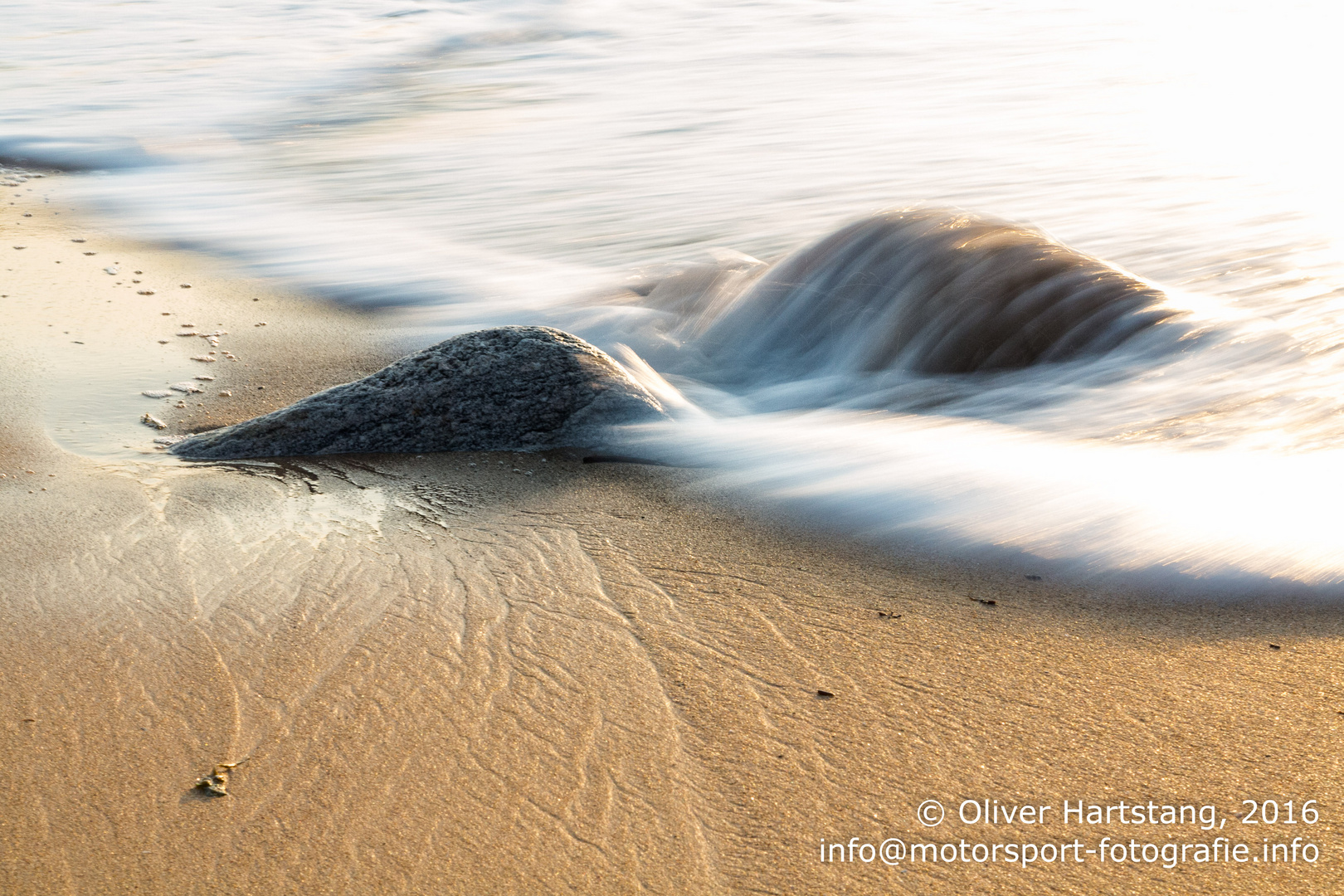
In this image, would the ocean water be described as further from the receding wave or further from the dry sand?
the dry sand

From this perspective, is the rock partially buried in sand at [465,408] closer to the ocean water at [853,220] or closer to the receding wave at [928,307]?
the ocean water at [853,220]

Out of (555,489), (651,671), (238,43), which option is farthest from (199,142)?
(651,671)

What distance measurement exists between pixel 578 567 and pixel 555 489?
0.52 meters

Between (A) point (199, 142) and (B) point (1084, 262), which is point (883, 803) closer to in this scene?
(B) point (1084, 262)

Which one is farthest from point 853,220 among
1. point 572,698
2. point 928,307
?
point 572,698

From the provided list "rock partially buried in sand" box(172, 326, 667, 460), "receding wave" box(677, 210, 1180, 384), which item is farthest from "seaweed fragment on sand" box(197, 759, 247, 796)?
"receding wave" box(677, 210, 1180, 384)

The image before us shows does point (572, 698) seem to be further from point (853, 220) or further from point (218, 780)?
point (853, 220)

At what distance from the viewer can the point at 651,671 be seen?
2221mm

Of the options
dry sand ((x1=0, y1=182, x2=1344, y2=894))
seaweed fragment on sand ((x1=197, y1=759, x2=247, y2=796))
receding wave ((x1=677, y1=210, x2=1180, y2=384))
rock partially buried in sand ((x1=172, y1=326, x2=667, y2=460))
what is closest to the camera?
dry sand ((x1=0, y1=182, x2=1344, y2=894))

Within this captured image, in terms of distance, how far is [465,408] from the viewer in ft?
11.5

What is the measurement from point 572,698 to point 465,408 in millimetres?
1582

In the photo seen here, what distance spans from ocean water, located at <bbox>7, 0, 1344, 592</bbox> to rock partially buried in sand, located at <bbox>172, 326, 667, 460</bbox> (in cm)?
27

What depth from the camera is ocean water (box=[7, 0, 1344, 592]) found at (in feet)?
10.5

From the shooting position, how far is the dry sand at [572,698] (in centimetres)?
172
